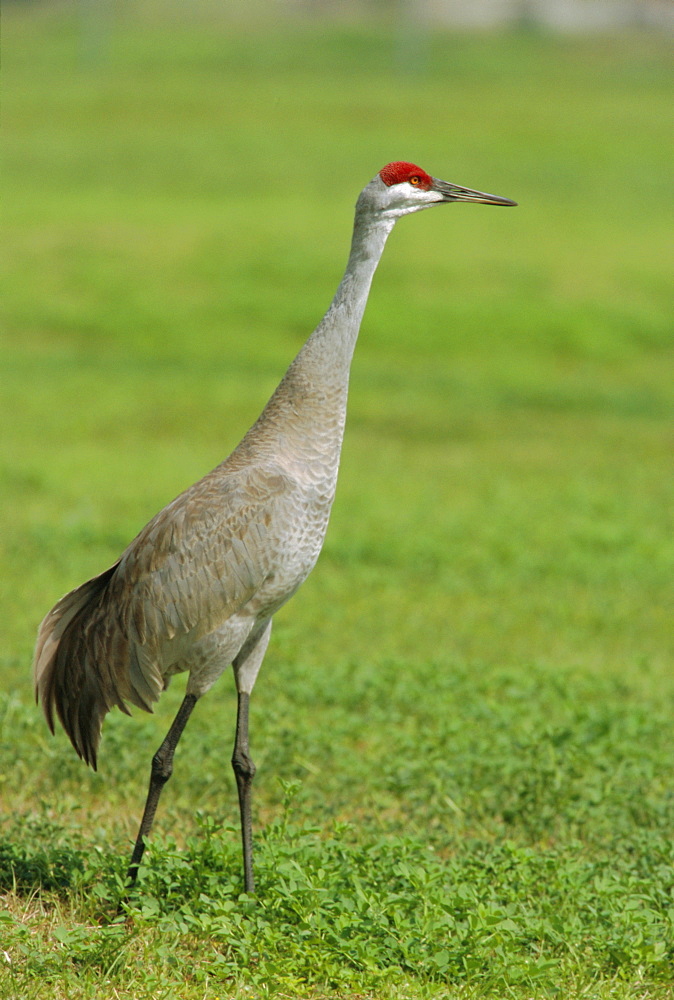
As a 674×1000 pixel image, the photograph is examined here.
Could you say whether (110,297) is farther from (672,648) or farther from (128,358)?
(672,648)

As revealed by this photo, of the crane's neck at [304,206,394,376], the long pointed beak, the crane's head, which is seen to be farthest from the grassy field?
the long pointed beak

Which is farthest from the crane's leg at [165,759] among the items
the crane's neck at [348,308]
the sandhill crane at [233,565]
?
the crane's neck at [348,308]

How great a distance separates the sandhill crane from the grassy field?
44 centimetres

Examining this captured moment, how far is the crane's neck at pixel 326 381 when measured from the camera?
171 inches

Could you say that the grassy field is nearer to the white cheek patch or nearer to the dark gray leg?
the dark gray leg

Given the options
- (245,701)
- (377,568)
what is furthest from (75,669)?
(377,568)

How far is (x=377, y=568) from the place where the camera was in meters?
8.93

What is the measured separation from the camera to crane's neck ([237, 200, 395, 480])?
4.34 metres

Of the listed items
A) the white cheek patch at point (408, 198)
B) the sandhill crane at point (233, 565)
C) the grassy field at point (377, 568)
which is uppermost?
the white cheek patch at point (408, 198)

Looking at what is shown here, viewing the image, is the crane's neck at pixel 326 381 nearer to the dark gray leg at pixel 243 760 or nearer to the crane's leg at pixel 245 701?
the crane's leg at pixel 245 701

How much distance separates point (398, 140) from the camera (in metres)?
30.1

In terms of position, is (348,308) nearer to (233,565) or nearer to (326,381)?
(326,381)

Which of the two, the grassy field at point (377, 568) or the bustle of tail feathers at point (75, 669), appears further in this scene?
the bustle of tail feathers at point (75, 669)

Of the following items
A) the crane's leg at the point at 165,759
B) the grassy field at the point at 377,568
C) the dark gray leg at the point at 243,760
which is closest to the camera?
the grassy field at the point at 377,568
